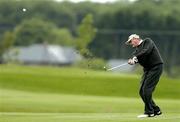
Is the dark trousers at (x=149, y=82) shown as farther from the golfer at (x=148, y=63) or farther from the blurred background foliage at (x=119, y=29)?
the blurred background foliage at (x=119, y=29)

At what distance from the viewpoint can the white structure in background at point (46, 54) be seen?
170 metres

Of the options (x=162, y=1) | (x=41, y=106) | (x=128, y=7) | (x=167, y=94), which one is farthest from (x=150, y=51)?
(x=162, y=1)

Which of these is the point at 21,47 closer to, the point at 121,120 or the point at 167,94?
the point at 167,94

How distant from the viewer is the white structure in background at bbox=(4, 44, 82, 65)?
169750mm

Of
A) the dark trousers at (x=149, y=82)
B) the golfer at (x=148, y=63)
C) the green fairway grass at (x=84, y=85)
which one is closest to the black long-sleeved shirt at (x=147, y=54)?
the golfer at (x=148, y=63)

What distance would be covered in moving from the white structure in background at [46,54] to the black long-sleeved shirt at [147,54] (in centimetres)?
14811

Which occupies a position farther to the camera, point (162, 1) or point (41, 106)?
point (162, 1)

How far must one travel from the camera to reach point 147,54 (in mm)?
17031

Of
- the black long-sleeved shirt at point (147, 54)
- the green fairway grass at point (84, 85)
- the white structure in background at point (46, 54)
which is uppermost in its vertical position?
the white structure in background at point (46, 54)

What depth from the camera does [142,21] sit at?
551ft

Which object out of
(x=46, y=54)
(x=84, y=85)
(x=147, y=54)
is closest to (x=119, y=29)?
(x=46, y=54)

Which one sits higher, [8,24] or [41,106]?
[8,24]

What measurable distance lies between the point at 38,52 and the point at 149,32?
29.4m

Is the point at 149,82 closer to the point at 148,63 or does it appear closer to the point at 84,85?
the point at 148,63
